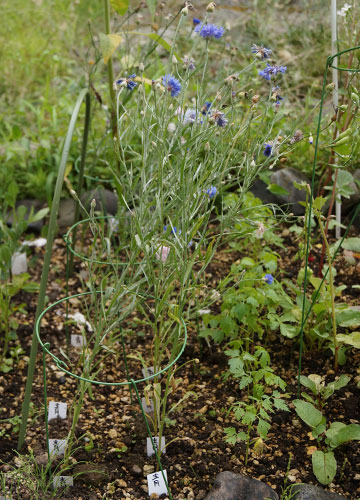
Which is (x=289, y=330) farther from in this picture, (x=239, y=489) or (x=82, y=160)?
(x=82, y=160)

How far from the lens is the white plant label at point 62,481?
5.34 ft

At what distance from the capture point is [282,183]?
9.44ft

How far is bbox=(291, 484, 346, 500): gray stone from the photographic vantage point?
5.12 feet

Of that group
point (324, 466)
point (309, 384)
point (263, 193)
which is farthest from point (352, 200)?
point (324, 466)

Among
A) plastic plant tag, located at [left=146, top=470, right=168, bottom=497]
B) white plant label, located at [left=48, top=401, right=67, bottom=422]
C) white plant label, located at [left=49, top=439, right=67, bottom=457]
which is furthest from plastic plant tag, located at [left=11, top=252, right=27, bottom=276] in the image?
plastic plant tag, located at [left=146, top=470, right=168, bottom=497]

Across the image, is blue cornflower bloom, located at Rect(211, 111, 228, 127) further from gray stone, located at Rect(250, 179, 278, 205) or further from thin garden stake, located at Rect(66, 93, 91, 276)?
gray stone, located at Rect(250, 179, 278, 205)

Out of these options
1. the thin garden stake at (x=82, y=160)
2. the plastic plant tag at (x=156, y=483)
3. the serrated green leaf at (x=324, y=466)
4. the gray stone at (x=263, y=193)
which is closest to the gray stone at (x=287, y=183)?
the gray stone at (x=263, y=193)

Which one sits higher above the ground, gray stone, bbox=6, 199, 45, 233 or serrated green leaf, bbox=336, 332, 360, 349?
gray stone, bbox=6, 199, 45, 233

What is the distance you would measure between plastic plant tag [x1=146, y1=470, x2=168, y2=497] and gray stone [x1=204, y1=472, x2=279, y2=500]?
0.40 feet

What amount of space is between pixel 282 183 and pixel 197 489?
1.64 metres

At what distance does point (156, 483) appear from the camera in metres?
1.60

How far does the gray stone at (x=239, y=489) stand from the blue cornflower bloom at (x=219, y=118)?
95 cm

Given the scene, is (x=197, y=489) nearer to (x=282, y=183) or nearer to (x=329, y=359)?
(x=329, y=359)

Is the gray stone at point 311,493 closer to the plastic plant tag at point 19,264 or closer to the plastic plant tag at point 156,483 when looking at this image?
the plastic plant tag at point 156,483
